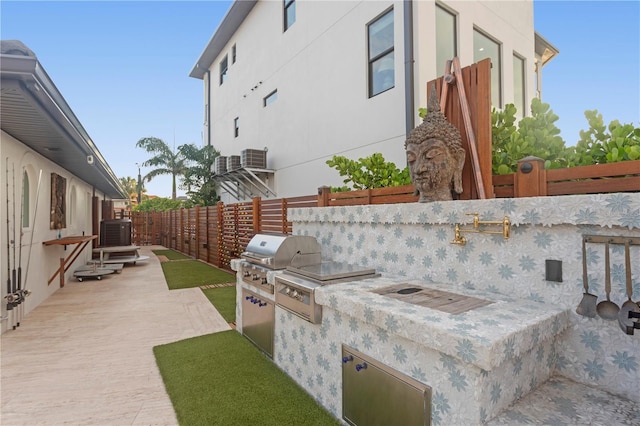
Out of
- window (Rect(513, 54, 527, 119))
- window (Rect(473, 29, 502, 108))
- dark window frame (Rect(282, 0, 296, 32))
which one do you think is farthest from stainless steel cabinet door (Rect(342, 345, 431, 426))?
dark window frame (Rect(282, 0, 296, 32))

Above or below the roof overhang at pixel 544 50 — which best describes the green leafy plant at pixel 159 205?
below

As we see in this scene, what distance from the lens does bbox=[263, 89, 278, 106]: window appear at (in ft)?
36.4

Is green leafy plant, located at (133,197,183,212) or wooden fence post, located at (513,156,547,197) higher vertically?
green leafy plant, located at (133,197,183,212)

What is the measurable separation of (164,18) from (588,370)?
11395 mm

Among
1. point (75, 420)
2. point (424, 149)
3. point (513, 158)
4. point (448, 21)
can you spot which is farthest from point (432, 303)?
point (448, 21)

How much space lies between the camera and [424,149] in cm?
253

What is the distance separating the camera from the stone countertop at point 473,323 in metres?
1.38

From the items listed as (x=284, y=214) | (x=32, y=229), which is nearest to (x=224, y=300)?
(x=284, y=214)

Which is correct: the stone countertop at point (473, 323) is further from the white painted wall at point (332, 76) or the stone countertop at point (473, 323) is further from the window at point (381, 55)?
Answer: the window at point (381, 55)

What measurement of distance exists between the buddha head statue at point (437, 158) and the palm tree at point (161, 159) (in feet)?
69.0

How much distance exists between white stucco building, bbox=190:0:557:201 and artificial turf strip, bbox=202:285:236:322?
360 cm

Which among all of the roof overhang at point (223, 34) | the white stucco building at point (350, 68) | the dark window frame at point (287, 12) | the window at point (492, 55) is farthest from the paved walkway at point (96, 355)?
the roof overhang at point (223, 34)

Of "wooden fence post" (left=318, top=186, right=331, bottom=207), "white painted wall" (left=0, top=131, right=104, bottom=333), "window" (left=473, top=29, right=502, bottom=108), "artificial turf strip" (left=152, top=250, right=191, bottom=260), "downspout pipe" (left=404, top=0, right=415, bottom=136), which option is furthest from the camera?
"artificial turf strip" (left=152, top=250, right=191, bottom=260)

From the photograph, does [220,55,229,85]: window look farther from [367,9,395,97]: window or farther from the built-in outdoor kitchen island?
the built-in outdoor kitchen island
